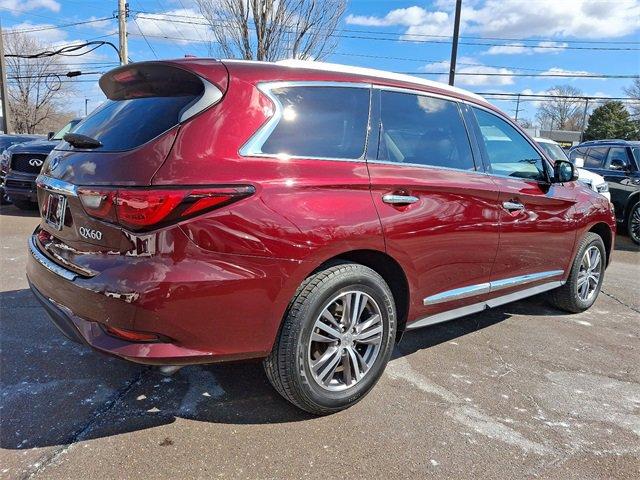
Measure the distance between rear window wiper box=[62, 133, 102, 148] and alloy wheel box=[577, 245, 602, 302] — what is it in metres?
4.20

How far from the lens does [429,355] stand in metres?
3.80

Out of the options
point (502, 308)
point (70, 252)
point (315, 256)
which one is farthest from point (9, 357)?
point (502, 308)

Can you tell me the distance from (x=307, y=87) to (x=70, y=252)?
1.50 metres

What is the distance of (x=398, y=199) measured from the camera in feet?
9.71

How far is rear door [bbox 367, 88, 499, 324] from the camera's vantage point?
2.98 m

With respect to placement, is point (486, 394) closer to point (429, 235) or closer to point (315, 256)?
point (429, 235)

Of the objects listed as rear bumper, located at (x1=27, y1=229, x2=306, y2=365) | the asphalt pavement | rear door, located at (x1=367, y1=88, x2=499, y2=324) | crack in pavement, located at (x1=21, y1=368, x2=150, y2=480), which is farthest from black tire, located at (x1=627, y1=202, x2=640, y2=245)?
crack in pavement, located at (x1=21, y1=368, x2=150, y2=480)

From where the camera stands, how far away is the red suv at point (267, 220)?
90.5 inches

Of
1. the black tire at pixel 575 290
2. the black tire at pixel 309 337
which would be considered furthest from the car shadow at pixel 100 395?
→ the black tire at pixel 575 290

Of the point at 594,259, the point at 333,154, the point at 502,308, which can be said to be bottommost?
the point at 502,308

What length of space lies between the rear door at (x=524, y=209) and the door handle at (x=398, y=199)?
970 mm

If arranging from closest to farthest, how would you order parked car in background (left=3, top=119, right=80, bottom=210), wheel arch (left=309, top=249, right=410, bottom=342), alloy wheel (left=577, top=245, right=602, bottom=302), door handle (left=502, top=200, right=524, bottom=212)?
wheel arch (left=309, top=249, right=410, bottom=342) < door handle (left=502, top=200, right=524, bottom=212) < alloy wheel (left=577, top=245, right=602, bottom=302) < parked car in background (left=3, top=119, right=80, bottom=210)

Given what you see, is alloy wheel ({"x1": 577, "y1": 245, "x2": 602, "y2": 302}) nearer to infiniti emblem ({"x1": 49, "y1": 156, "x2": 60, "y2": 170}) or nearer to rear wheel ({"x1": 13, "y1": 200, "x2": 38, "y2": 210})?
infiniti emblem ({"x1": 49, "y1": 156, "x2": 60, "y2": 170})

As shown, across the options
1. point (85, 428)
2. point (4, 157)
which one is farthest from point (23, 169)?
point (85, 428)
